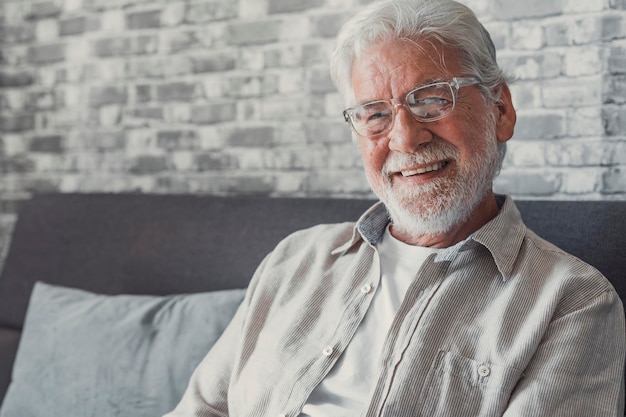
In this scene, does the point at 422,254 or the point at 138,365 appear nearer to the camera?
the point at 422,254

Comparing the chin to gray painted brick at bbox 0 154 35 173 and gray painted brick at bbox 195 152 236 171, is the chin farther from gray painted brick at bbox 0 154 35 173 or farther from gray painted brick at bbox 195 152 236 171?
gray painted brick at bbox 0 154 35 173

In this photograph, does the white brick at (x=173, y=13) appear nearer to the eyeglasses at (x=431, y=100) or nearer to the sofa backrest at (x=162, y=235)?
the sofa backrest at (x=162, y=235)

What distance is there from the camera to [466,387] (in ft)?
4.32

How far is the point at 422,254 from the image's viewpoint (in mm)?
1562

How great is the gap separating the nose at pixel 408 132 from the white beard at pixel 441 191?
1cm

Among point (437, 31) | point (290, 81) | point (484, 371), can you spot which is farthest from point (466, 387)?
point (290, 81)

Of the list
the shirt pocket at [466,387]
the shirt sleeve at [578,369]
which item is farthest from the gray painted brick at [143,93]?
the shirt sleeve at [578,369]

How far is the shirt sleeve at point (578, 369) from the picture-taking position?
4.03 feet

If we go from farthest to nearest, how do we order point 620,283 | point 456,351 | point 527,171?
point 527,171, point 620,283, point 456,351

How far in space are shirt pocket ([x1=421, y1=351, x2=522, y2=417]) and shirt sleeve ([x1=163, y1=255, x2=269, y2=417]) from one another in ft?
1.57

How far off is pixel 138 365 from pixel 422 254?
0.76m

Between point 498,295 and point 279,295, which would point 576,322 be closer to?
point 498,295

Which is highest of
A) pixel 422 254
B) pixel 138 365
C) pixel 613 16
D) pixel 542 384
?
pixel 613 16

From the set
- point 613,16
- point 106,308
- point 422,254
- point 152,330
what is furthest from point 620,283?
point 106,308
